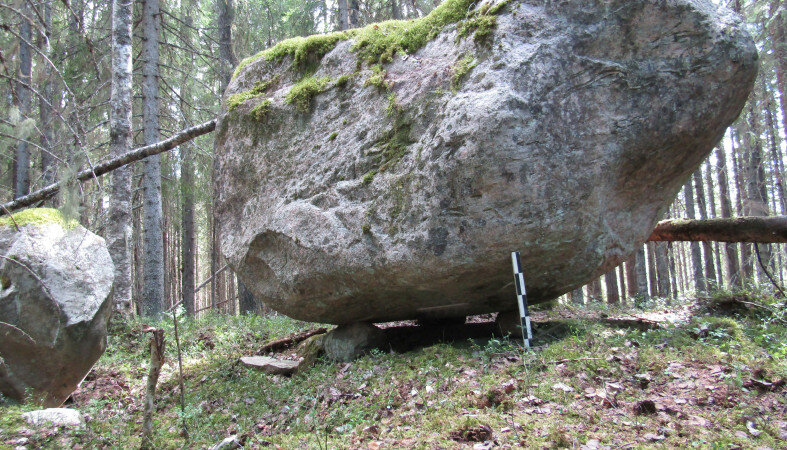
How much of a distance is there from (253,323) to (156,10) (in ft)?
26.7

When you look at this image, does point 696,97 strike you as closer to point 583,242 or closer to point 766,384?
point 583,242

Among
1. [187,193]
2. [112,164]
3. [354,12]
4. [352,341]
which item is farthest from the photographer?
[354,12]

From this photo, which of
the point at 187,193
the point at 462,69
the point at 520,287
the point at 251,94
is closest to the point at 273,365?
the point at 520,287

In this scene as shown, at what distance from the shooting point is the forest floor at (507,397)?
9.19 feet

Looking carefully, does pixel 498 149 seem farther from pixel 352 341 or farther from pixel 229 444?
pixel 229 444

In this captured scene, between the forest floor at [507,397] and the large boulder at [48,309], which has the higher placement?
the large boulder at [48,309]

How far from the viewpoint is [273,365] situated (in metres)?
5.74

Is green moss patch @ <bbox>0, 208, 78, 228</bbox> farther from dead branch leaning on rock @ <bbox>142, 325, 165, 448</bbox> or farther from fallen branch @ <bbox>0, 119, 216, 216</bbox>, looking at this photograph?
dead branch leaning on rock @ <bbox>142, 325, 165, 448</bbox>

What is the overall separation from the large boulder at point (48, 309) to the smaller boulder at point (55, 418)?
772mm

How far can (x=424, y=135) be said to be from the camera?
4.66 m

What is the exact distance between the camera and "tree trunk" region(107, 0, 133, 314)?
8.07 meters

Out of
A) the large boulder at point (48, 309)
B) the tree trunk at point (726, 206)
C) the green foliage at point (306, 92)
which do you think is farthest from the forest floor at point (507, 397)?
the tree trunk at point (726, 206)

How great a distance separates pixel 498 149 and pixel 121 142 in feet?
Result: 23.4

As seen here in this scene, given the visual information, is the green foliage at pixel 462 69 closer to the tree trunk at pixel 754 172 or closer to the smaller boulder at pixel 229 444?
the smaller boulder at pixel 229 444
